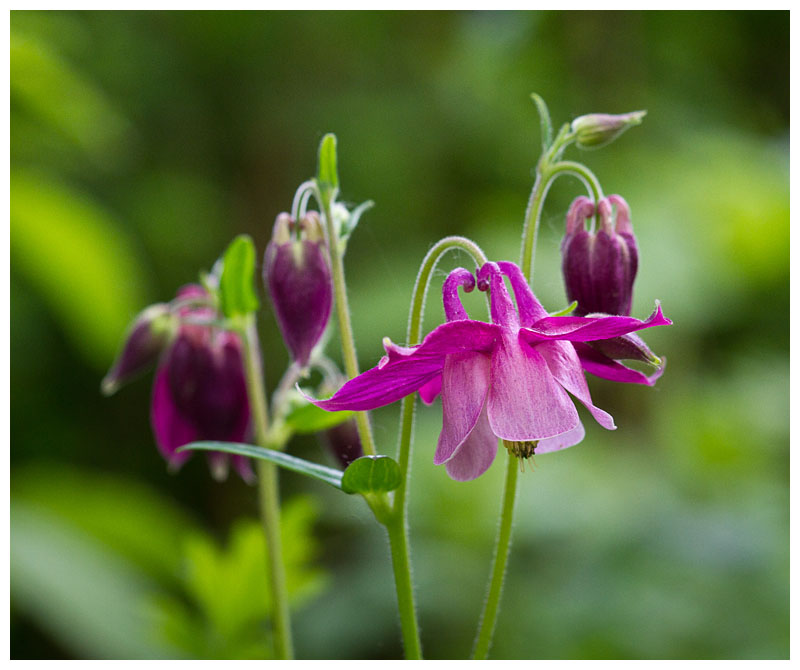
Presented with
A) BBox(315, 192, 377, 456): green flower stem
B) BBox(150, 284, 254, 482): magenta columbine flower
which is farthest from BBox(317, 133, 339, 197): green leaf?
BBox(150, 284, 254, 482): magenta columbine flower

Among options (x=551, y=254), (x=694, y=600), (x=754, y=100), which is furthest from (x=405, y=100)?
(x=694, y=600)

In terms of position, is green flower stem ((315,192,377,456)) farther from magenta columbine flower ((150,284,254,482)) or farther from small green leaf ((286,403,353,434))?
magenta columbine flower ((150,284,254,482))

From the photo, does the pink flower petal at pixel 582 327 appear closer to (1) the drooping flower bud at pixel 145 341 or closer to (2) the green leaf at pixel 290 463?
(2) the green leaf at pixel 290 463

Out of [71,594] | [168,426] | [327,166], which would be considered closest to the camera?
[327,166]

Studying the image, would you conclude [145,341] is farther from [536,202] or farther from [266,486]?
[536,202]

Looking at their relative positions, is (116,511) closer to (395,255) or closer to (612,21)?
(395,255)

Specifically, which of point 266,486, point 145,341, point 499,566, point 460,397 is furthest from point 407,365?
point 145,341
